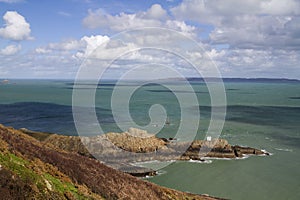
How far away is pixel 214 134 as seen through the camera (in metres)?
67.3

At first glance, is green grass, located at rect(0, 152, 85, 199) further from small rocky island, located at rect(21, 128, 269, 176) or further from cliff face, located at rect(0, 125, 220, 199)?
small rocky island, located at rect(21, 128, 269, 176)

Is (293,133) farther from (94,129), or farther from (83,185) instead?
(83,185)

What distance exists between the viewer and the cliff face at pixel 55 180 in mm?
12711

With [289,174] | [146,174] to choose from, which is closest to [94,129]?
[146,174]

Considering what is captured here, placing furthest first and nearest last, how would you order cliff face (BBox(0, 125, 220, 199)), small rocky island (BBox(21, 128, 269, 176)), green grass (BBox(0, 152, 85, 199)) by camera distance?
small rocky island (BBox(21, 128, 269, 176)) → green grass (BBox(0, 152, 85, 199)) → cliff face (BBox(0, 125, 220, 199))

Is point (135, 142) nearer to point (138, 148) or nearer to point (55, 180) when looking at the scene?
point (138, 148)

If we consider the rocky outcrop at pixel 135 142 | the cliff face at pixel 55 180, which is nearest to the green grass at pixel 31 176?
the cliff face at pixel 55 180

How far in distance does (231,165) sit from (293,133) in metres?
30.2

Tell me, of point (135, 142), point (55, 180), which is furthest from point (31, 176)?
point (135, 142)

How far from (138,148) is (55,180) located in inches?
1406

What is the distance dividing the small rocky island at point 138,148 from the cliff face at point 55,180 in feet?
83.6

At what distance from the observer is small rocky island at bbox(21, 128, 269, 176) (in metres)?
48.9

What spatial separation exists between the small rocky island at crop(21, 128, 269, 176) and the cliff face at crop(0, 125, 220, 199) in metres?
25.5

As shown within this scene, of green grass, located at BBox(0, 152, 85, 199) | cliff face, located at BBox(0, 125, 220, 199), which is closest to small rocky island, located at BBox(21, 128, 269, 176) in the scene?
cliff face, located at BBox(0, 125, 220, 199)
